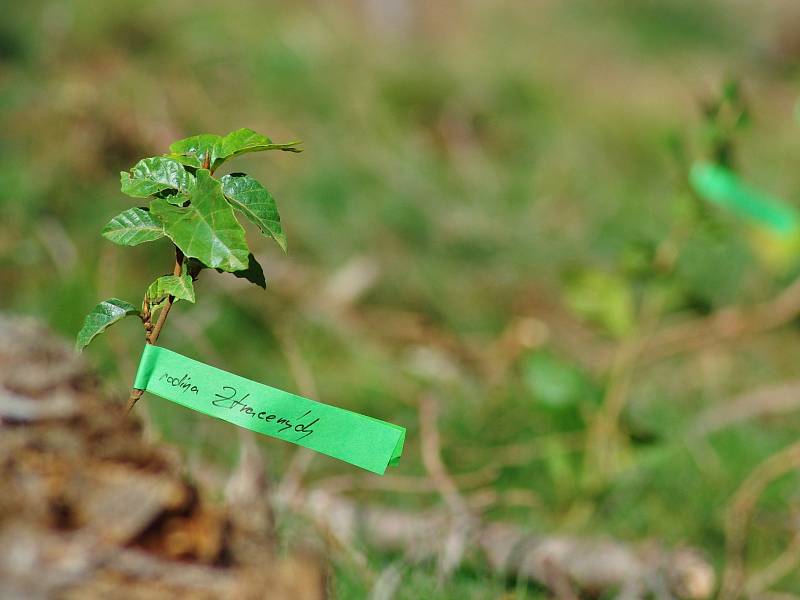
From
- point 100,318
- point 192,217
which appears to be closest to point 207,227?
point 192,217

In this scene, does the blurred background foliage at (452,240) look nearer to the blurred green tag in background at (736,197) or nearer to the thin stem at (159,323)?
the blurred green tag in background at (736,197)

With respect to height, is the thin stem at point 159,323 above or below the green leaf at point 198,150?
below

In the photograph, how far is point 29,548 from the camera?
0.66 metres

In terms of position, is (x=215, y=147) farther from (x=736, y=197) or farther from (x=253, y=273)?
(x=736, y=197)

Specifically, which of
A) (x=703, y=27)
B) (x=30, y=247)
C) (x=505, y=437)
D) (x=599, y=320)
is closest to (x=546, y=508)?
(x=505, y=437)

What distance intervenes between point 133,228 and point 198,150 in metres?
0.09

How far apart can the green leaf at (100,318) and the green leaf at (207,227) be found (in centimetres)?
9

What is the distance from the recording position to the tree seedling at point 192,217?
75 cm

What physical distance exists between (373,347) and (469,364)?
9.3 inches

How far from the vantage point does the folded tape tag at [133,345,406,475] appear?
771 mm

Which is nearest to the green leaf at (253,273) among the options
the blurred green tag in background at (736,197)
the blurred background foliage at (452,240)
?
the blurred background foliage at (452,240)

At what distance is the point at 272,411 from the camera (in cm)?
77

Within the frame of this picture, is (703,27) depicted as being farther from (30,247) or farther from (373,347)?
(30,247)

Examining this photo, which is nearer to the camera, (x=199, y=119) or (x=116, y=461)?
(x=116, y=461)
